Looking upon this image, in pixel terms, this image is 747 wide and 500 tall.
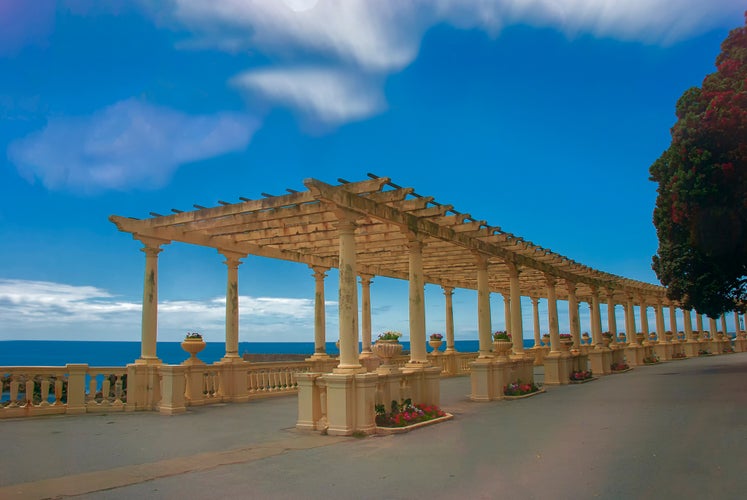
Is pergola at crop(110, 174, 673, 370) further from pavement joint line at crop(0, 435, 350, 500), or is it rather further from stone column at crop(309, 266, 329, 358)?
pavement joint line at crop(0, 435, 350, 500)

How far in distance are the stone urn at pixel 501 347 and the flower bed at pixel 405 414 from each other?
21.3ft

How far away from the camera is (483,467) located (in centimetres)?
828

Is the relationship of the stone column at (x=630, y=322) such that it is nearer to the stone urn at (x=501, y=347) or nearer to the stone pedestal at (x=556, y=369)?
A: the stone pedestal at (x=556, y=369)

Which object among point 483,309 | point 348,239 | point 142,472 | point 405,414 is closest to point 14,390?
point 142,472

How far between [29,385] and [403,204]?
32.2 ft

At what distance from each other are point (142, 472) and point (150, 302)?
28.8 feet

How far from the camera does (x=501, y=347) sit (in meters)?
20.0

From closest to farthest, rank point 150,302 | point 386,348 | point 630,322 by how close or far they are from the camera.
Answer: point 386,348 → point 150,302 → point 630,322

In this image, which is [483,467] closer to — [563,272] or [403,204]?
[403,204]

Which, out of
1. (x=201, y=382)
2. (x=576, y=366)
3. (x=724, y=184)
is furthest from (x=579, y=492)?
(x=576, y=366)

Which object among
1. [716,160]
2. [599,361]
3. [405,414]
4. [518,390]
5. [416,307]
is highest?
[716,160]

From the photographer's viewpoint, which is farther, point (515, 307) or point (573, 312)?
point (573, 312)

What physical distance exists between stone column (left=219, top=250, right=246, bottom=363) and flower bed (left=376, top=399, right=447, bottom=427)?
7.22 metres

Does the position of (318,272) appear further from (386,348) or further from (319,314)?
(386,348)
